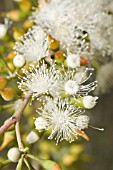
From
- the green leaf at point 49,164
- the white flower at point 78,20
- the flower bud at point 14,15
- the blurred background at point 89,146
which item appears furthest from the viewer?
the blurred background at point 89,146

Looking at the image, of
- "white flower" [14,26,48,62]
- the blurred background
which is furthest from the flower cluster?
the blurred background

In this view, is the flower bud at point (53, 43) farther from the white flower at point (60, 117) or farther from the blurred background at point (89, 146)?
the blurred background at point (89, 146)

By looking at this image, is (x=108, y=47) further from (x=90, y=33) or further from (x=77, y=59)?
(x=77, y=59)

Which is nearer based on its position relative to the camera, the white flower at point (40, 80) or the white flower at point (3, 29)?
the white flower at point (40, 80)

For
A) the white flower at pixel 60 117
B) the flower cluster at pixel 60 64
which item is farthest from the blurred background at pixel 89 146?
the white flower at pixel 60 117

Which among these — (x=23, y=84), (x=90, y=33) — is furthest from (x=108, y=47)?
(x=23, y=84)

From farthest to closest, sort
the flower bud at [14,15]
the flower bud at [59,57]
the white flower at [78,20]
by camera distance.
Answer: the flower bud at [14,15], the white flower at [78,20], the flower bud at [59,57]

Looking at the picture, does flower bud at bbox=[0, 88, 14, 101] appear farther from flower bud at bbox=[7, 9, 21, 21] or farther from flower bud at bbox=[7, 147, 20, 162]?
flower bud at bbox=[7, 9, 21, 21]

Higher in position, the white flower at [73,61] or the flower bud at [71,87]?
the white flower at [73,61]
